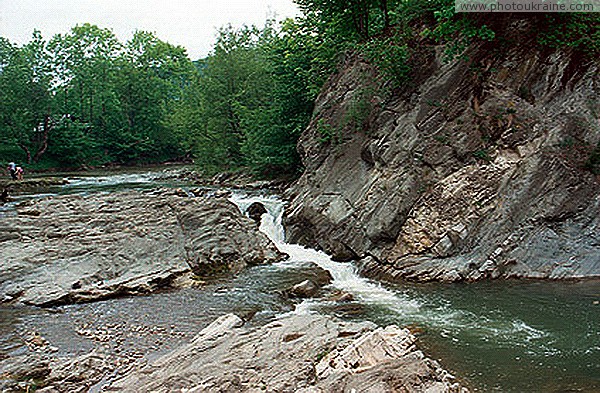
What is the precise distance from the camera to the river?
7.66m

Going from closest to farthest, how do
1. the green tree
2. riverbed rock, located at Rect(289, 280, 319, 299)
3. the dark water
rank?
1. the dark water
2. riverbed rock, located at Rect(289, 280, 319, 299)
3. the green tree

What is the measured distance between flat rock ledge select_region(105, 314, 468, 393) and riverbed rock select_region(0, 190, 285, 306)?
5.43 m

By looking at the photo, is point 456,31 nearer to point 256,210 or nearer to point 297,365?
point 256,210

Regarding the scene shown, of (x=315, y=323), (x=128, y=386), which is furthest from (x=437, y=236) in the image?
(x=128, y=386)

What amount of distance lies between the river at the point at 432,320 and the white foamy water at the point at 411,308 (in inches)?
0.8

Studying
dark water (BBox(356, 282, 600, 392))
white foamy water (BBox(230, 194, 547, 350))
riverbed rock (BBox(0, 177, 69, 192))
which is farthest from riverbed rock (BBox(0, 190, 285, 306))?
riverbed rock (BBox(0, 177, 69, 192))

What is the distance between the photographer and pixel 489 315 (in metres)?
10.1

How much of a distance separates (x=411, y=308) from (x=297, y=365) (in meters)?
4.49

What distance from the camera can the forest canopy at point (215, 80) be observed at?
1642cm

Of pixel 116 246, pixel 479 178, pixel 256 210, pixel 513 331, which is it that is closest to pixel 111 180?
pixel 256 210

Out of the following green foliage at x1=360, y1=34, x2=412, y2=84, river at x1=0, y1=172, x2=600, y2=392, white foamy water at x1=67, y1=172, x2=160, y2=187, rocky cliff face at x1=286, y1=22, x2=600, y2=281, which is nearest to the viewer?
river at x1=0, y1=172, x2=600, y2=392

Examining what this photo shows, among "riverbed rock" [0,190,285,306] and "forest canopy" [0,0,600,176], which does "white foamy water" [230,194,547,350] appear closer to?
"riverbed rock" [0,190,285,306]

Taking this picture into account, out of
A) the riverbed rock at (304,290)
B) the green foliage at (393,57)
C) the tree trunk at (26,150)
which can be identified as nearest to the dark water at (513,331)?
the riverbed rock at (304,290)

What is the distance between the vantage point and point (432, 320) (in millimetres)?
9977
